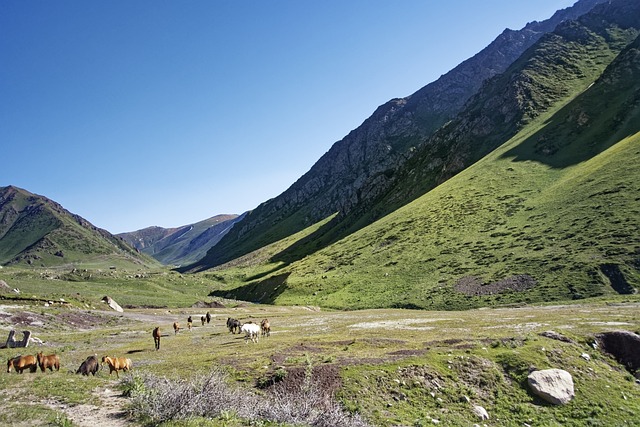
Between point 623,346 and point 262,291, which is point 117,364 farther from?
point 262,291

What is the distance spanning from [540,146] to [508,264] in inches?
3333

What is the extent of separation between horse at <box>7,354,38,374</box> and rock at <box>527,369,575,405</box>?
106ft

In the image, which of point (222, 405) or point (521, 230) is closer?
point (222, 405)

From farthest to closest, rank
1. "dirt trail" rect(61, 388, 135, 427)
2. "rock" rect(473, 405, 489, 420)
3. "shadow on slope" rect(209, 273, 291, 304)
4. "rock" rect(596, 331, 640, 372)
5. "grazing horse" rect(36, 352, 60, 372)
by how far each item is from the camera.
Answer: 1. "shadow on slope" rect(209, 273, 291, 304)
2. "rock" rect(596, 331, 640, 372)
3. "grazing horse" rect(36, 352, 60, 372)
4. "rock" rect(473, 405, 489, 420)
5. "dirt trail" rect(61, 388, 135, 427)

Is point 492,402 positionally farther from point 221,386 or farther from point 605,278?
point 605,278

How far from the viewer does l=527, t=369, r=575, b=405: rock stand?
23750 mm

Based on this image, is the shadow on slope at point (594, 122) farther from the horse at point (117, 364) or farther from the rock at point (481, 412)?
the horse at point (117, 364)

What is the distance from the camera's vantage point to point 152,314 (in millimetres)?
88188

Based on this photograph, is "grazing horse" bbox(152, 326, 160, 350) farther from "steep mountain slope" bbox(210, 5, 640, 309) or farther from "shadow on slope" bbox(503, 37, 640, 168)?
"shadow on slope" bbox(503, 37, 640, 168)

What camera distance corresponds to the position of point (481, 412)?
22.4 m

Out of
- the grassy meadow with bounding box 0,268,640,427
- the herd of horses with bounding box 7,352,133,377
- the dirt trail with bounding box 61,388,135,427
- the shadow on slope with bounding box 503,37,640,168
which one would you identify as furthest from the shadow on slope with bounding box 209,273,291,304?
the dirt trail with bounding box 61,388,135,427

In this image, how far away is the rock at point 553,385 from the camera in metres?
23.8

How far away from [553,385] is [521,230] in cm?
8389

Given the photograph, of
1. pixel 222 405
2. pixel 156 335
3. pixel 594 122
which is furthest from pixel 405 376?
pixel 594 122
